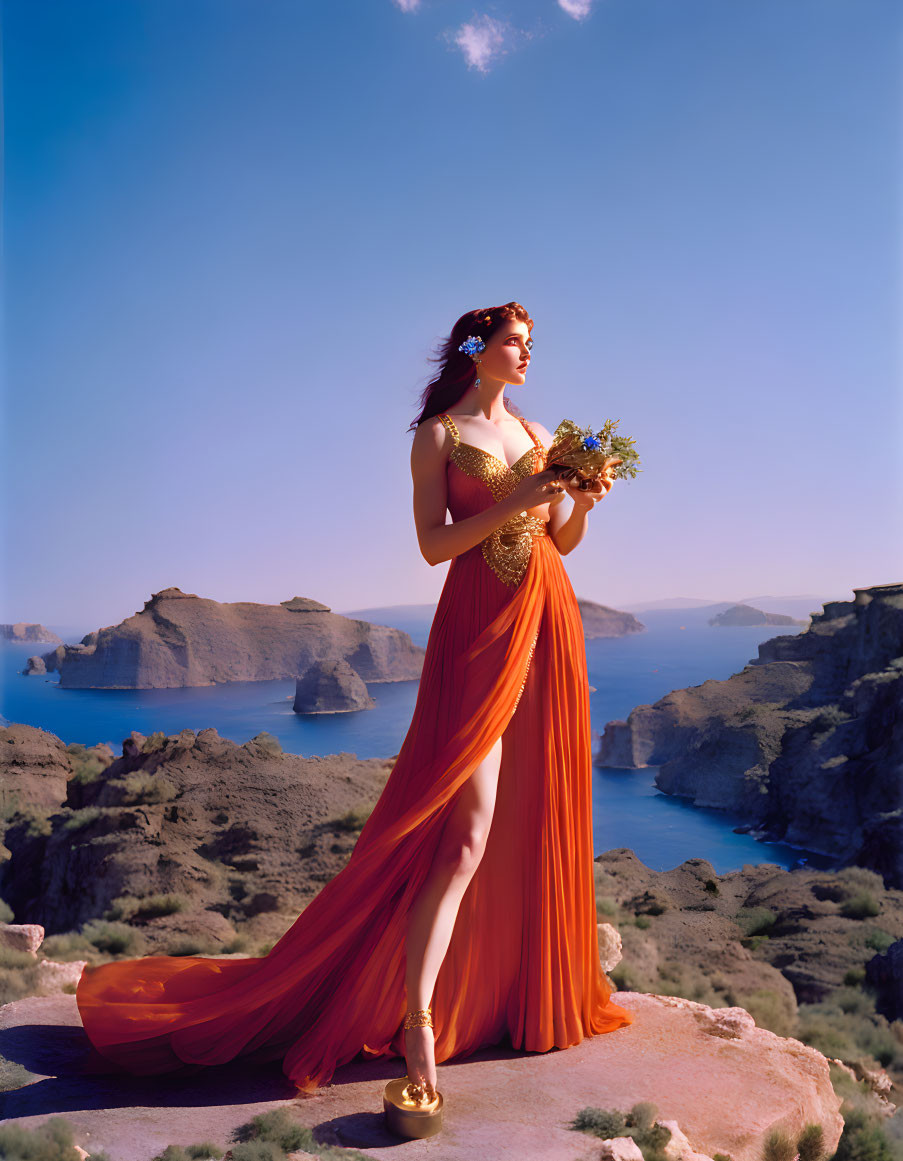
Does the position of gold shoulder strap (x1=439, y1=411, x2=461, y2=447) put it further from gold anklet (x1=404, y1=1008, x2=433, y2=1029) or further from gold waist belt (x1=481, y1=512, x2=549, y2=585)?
gold anklet (x1=404, y1=1008, x2=433, y2=1029)

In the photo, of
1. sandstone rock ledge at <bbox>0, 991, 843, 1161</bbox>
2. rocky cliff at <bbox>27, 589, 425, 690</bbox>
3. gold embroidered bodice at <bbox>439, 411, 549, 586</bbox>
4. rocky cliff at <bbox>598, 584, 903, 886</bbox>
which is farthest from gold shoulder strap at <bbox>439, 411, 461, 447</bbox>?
rocky cliff at <bbox>27, 589, 425, 690</bbox>

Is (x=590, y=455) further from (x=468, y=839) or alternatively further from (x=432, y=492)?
(x=468, y=839)

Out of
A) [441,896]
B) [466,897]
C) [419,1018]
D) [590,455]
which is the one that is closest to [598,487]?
[590,455]

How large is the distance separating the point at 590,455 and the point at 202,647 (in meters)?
12.0

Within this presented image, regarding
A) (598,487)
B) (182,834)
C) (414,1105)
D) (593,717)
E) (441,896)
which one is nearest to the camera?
(414,1105)

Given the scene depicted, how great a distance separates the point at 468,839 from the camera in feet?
10.2

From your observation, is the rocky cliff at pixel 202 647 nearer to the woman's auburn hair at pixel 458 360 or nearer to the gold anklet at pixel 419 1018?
the woman's auburn hair at pixel 458 360

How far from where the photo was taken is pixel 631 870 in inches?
319

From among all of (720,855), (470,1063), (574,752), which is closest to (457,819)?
(574,752)

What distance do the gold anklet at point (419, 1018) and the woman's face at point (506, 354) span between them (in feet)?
7.55

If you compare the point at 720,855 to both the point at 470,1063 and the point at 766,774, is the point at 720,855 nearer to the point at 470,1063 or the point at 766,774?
the point at 766,774

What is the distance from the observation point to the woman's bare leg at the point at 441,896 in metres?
2.89

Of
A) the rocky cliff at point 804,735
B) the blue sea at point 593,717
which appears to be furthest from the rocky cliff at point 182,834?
the rocky cliff at point 804,735

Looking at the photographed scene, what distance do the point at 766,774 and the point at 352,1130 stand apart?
12696mm
